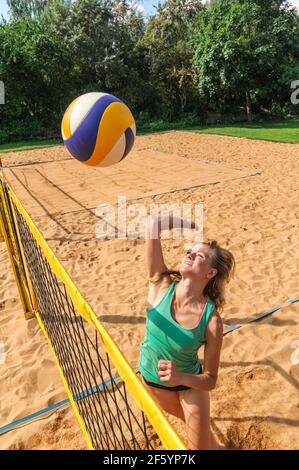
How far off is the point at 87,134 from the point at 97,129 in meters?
0.13

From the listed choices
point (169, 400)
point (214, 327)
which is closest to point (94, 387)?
point (169, 400)

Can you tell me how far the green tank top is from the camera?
2.04m

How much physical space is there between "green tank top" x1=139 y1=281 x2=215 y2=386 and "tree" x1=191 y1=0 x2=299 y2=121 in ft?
69.8

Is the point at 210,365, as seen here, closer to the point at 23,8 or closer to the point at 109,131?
the point at 109,131

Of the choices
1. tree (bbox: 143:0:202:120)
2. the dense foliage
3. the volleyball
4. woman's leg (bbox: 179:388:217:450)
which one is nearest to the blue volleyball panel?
the volleyball

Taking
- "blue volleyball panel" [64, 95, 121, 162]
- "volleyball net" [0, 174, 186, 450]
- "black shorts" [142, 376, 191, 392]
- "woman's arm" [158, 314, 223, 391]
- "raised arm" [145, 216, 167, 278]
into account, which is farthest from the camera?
"blue volleyball panel" [64, 95, 121, 162]

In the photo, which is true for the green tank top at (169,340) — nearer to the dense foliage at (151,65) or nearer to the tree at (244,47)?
the dense foliage at (151,65)

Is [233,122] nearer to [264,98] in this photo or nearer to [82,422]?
[264,98]

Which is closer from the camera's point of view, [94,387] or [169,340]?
[169,340]

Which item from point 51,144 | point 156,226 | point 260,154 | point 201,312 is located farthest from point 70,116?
point 51,144

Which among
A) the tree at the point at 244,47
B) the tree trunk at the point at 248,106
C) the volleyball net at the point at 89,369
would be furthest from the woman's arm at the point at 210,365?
the tree trunk at the point at 248,106

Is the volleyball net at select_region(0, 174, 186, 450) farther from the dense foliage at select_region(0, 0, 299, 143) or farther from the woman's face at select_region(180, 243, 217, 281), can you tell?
the dense foliage at select_region(0, 0, 299, 143)

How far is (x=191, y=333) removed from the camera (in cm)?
203

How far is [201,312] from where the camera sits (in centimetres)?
204
